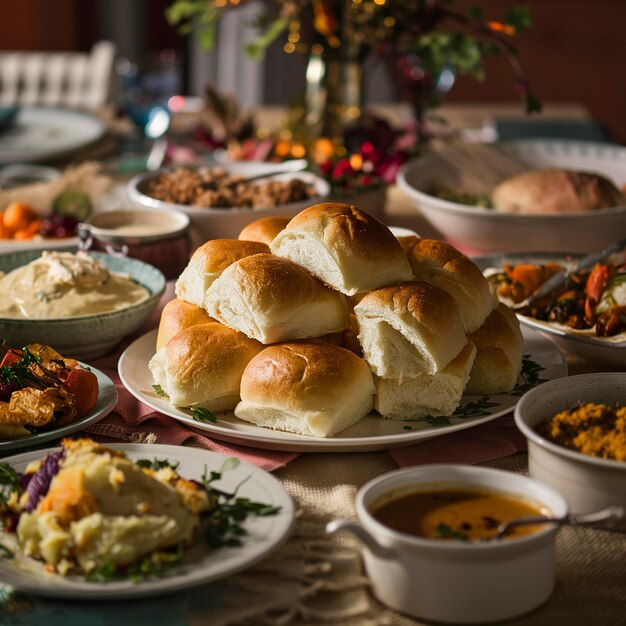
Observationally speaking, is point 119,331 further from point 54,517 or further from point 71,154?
point 71,154

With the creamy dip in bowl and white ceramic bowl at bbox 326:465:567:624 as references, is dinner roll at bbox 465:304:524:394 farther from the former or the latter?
the creamy dip in bowl

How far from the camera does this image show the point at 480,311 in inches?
62.6

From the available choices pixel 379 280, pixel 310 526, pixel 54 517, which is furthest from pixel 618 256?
pixel 54 517

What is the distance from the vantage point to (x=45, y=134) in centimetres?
377

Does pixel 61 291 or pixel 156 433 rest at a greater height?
pixel 61 291

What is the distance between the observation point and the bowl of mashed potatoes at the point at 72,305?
1.71 m

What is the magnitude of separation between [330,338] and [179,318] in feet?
0.83

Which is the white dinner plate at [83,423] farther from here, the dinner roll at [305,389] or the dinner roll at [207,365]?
the dinner roll at [305,389]

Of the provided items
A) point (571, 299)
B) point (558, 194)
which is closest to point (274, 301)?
point (571, 299)

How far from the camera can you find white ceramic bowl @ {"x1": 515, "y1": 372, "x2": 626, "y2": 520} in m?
1.20

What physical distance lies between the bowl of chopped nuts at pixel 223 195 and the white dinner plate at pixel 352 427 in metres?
0.74

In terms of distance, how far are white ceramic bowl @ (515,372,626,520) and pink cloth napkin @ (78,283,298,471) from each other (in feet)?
1.13

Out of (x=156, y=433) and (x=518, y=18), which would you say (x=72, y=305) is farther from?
(x=518, y=18)

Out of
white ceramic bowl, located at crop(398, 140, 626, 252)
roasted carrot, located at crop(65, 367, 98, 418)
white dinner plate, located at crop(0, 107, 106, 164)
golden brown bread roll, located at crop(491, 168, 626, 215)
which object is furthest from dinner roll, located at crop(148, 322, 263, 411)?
white dinner plate, located at crop(0, 107, 106, 164)
